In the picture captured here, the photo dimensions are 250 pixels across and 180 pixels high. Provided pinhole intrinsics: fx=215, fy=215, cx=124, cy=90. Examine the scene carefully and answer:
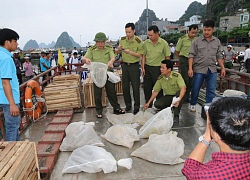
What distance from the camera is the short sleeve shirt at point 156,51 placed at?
4.35 m

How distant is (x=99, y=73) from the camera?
422 cm

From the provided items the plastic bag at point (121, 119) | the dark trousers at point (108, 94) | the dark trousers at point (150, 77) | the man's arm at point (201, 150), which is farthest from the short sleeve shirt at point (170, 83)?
the man's arm at point (201, 150)

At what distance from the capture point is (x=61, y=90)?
458 cm

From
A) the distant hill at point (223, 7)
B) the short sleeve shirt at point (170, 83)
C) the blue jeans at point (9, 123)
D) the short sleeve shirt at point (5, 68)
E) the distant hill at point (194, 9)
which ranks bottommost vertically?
the blue jeans at point (9, 123)

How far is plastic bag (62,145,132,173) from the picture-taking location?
8.09 ft

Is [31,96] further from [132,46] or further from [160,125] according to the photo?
[160,125]

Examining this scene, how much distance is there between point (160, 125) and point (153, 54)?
1.72 meters

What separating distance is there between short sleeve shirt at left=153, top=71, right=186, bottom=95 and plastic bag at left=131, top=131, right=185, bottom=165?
1.32 m

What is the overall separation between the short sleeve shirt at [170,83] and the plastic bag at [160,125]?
813 mm

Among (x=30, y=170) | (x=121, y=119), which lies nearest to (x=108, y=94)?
(x=121, y=119)

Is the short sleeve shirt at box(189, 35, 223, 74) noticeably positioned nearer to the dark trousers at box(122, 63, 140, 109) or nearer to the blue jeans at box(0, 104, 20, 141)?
the dark trousers at box(122, 63, 140, 109)

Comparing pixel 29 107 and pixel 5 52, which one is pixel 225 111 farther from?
pixel 29 107

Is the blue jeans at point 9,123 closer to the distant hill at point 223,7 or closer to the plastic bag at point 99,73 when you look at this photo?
the plastic bag at point 99,73

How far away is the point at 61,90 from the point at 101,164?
8.26 ft
